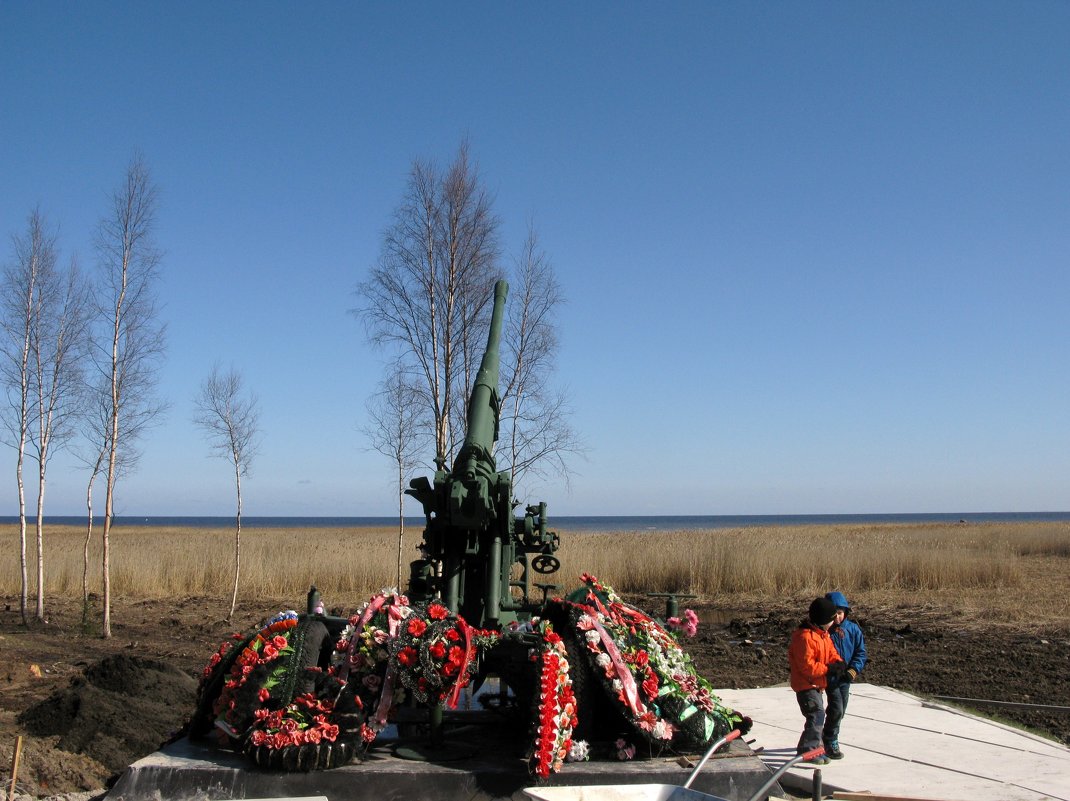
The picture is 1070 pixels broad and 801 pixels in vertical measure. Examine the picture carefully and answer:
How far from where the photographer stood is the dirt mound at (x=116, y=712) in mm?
7086

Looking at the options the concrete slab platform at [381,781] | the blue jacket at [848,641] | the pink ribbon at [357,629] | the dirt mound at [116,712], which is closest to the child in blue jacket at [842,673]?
the blue jacket at [848,641]

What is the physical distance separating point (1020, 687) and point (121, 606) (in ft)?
44.2

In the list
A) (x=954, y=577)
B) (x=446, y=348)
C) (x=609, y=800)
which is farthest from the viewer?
(x=954, y=577)

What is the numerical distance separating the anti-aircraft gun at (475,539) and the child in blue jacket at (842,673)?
1993mm

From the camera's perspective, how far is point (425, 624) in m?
5.38

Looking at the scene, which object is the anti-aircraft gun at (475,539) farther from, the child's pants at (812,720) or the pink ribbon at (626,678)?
the child's pants at (812,720)

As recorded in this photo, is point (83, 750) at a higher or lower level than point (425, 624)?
lower

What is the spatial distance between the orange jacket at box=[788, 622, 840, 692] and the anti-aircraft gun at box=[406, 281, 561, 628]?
→ 68.8 inches

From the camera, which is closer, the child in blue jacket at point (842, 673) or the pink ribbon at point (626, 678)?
the pink ribbon at point (626, 678)

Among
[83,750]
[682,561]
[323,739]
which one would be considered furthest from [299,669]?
[682,561]

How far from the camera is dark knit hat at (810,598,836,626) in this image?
6113mm

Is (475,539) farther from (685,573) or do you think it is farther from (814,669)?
(685,573)

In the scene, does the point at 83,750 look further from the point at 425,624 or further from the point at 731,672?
the point at 731,672

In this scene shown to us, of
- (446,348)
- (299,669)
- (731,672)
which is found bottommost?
(731,672)
